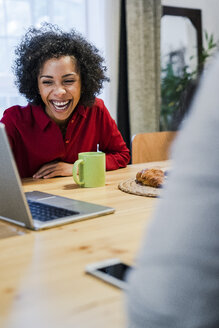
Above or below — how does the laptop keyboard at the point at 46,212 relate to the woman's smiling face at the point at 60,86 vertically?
below

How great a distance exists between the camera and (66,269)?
2.29ft

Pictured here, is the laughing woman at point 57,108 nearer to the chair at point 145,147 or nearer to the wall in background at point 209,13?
the chair at point 145,147

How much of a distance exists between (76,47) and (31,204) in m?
1.07

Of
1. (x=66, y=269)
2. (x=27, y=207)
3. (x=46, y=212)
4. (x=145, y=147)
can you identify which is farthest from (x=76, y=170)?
(x=145, y=147)

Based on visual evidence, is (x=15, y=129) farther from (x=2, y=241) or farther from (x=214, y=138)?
(x=214, y=138)

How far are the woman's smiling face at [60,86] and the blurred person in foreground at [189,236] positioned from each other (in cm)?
159

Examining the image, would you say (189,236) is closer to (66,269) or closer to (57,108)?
(66,269)

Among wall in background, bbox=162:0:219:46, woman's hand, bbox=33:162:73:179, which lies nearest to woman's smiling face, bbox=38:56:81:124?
woman's hand, bbox=33:162:73:179

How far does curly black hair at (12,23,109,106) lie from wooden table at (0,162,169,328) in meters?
0.97

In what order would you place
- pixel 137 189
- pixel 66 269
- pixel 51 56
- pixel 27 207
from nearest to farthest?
pixel 66 269
pixel 27 207
pixel 137 189
pixel 51 56

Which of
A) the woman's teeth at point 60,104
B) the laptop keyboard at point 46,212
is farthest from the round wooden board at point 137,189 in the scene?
the woman's teeth at point 60,104

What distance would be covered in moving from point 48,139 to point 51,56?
1.22 ft

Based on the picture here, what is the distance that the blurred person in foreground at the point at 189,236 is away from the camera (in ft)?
1.02

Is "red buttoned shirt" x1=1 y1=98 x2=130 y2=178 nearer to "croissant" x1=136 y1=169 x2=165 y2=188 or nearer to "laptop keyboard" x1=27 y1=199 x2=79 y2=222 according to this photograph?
"croissant" x1=136 y1=169 x2=165 y2=188
